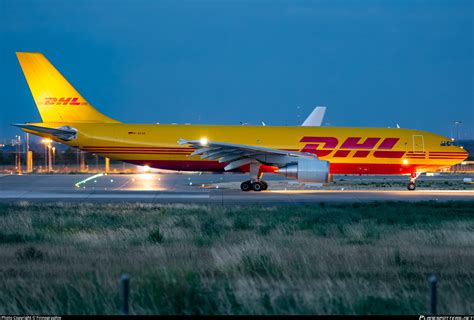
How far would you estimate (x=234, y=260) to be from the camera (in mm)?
14039

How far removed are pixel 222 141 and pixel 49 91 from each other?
8754 millimetres

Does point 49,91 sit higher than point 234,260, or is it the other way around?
point 49,91

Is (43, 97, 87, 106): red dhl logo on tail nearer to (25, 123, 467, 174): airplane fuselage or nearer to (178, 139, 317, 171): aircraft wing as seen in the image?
(25, 123, 467, 174): airplane fuselage

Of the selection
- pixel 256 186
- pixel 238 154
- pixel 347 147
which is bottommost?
pixel 256 186

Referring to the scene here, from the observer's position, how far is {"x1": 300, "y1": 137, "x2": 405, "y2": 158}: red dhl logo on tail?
119 ft

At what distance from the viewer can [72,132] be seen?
118 feet

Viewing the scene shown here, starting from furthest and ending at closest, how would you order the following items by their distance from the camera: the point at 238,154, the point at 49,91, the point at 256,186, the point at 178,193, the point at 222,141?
the point at 49,91, the point at 222,141, the point at 256,186, the point at 238,154, the point at 178,193

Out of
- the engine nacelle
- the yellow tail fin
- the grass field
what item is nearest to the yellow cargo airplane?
the yellow tail fin

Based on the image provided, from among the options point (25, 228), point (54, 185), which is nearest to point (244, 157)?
point (54, 185)

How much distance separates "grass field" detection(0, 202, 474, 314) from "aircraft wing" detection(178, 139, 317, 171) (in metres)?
9.07

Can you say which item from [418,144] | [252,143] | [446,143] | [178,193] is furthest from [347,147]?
[178,193]

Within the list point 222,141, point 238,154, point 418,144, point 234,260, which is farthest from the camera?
point 418,144

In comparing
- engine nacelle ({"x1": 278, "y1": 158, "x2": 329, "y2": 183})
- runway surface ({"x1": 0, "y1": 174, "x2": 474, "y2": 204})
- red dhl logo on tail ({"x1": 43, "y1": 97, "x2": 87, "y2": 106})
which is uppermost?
red dhl logo on tail ({"x1": 43, "y1": 97, "x2": 87, "y2": 106})

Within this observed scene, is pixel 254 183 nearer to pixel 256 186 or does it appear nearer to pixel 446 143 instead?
pixel 256 186
